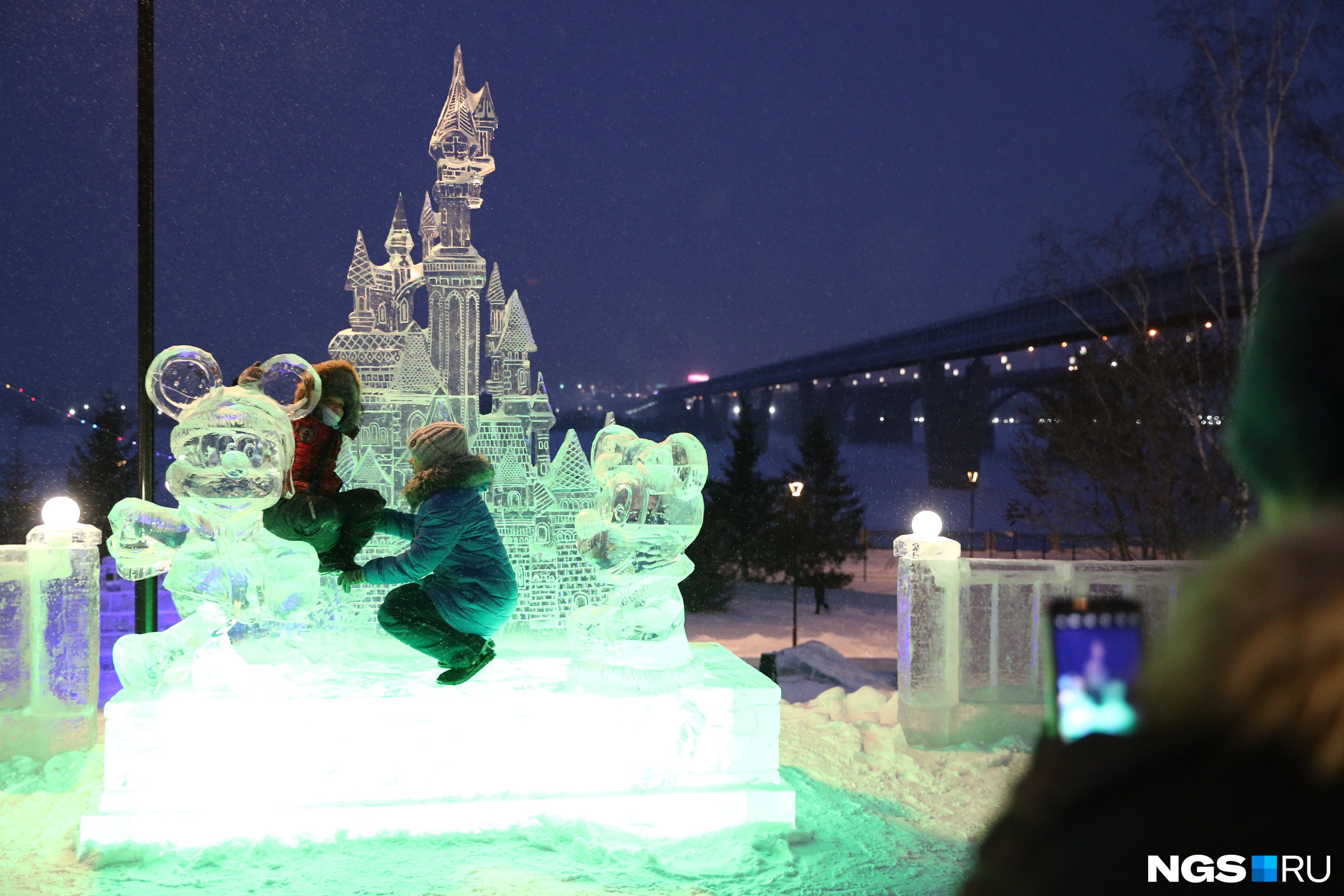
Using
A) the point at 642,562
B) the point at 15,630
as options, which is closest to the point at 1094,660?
the point at 642,562

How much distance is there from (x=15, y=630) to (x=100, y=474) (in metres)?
14.6

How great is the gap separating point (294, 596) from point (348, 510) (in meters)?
0.44

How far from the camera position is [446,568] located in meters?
4.33

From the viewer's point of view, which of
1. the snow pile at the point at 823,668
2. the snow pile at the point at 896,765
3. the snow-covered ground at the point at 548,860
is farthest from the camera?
the snow pile at the point at 823,668

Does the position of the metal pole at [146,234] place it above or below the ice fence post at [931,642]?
above

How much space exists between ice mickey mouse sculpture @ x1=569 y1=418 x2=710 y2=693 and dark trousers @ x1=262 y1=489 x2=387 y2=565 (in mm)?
972

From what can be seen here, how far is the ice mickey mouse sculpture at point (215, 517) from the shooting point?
156 inches

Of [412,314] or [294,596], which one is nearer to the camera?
[294,596]

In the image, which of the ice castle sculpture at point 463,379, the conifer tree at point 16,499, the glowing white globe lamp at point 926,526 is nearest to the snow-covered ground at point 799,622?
the glowing white globe lamp at point 926,526

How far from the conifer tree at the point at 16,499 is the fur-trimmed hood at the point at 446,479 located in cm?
1602

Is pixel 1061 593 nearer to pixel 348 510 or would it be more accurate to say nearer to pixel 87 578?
pixel 348 510

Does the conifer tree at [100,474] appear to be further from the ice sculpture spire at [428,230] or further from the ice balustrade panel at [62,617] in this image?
the ice sculpture spire at [428,230]

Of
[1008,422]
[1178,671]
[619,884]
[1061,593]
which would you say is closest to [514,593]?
[619,884]

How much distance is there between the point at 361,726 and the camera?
4.12m
